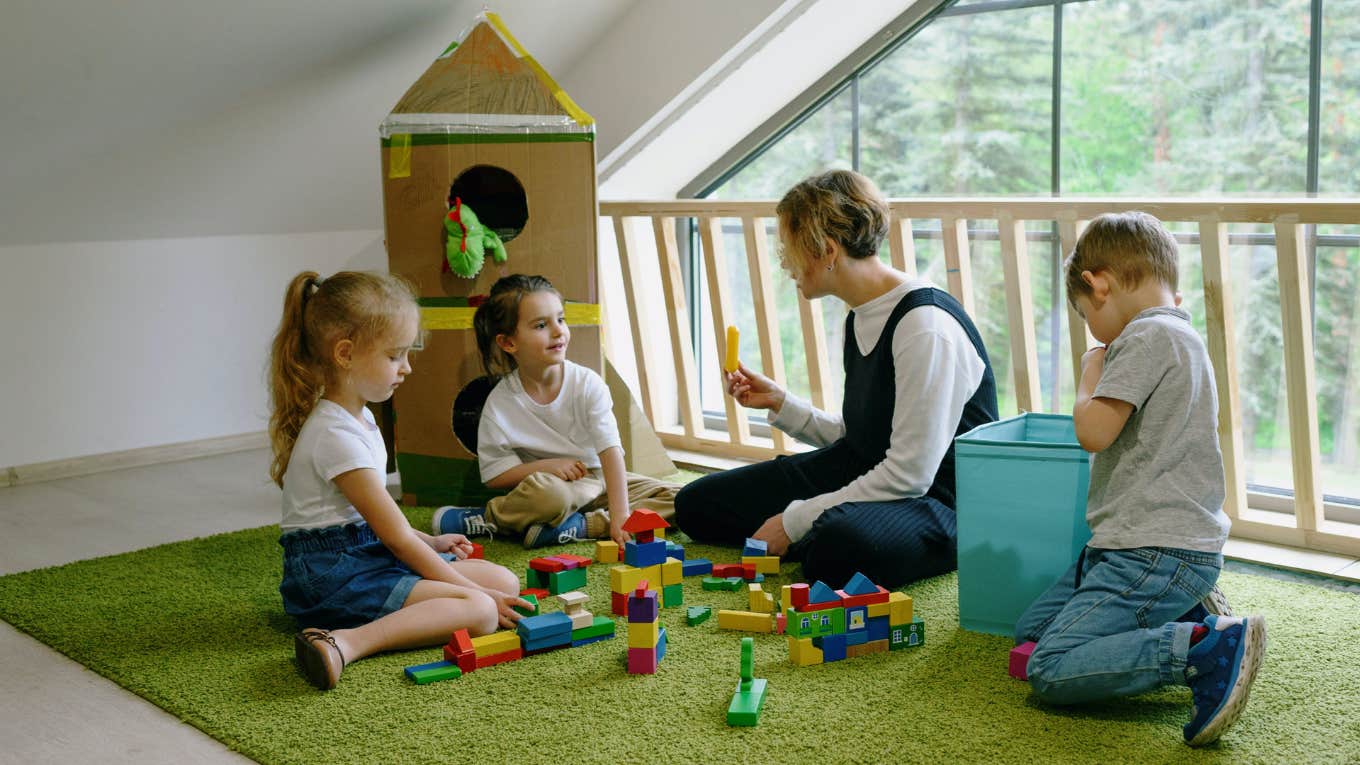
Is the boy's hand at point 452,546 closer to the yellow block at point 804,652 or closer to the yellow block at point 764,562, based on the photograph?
the yellow block at point 764,562

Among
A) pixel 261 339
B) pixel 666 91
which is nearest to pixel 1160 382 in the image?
pixel 666 91

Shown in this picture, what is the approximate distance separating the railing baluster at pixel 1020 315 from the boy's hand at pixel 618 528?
927 mm

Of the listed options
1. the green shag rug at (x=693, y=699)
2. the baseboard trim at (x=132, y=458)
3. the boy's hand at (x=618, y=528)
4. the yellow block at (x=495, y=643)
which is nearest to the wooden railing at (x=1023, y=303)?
the green shag rug at (x=693, y=699)

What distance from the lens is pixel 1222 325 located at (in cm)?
249

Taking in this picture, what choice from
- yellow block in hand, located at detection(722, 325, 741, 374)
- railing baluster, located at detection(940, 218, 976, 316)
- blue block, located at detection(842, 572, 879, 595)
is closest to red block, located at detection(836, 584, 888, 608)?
blue block, located at detection(842, 572, 879, 595)

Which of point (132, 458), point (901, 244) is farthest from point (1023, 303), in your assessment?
point (132, 458)

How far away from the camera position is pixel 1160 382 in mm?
1726

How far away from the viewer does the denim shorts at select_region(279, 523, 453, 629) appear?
1.99 metres

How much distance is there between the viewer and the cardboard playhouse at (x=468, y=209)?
2.84m

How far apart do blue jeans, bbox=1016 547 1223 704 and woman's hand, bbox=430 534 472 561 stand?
1018mm

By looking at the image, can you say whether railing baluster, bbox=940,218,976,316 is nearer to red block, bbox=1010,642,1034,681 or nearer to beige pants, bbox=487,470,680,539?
beige pants, bbox=487,470,680,539

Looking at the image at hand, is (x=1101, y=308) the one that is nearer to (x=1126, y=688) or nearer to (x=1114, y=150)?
(x=1126, y=688)

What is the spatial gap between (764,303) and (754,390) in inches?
35.8

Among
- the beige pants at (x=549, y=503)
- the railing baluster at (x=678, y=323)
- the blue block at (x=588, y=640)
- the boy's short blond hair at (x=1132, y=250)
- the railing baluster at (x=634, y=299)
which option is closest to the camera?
the boy's short blond hair at (x=1132, y=250)
